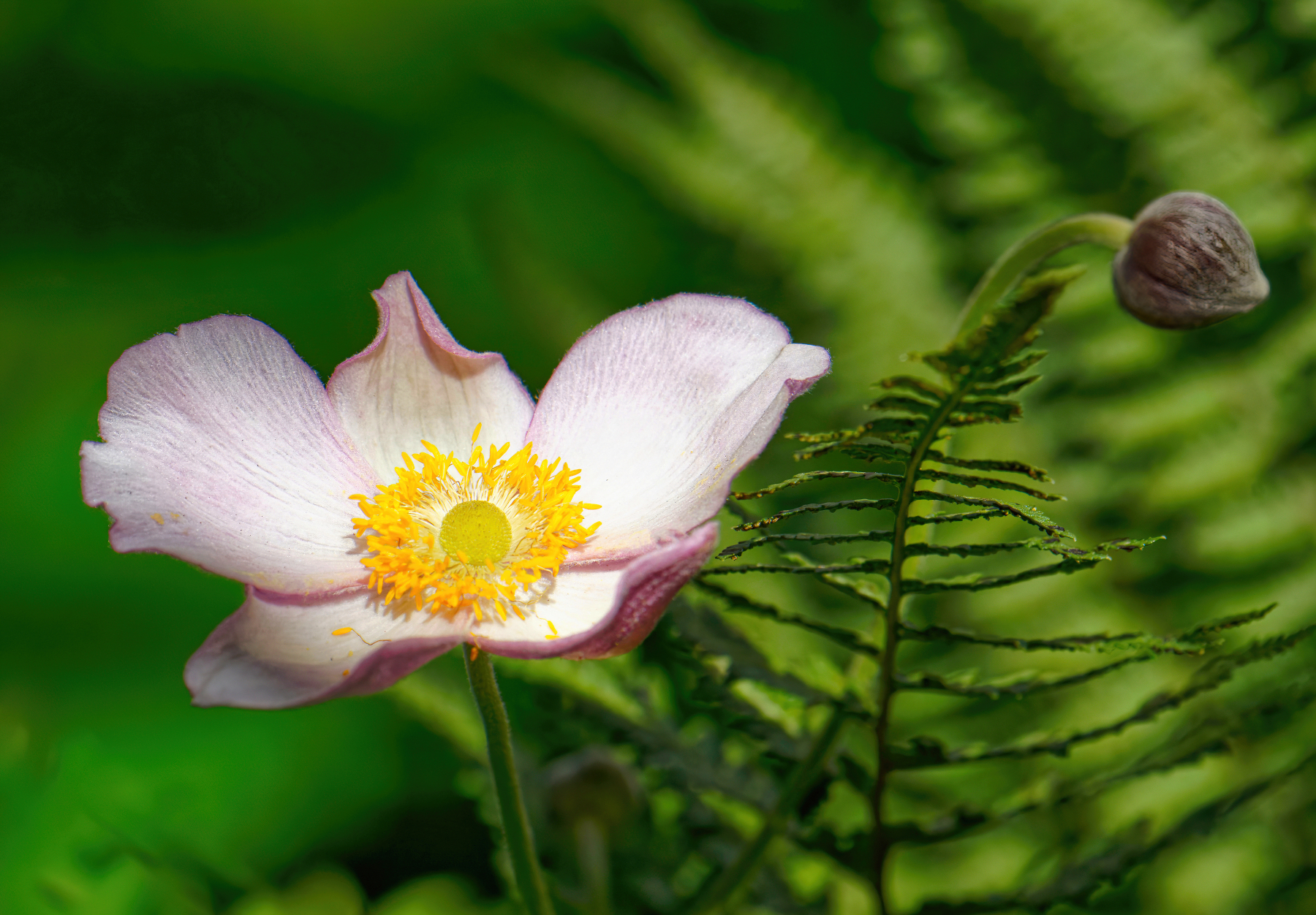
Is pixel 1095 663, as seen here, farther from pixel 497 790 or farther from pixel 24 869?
pixel 24 869

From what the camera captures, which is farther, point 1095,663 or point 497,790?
point 1095,663

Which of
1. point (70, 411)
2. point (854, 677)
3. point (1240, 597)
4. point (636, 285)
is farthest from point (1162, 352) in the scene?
point (70, 411)

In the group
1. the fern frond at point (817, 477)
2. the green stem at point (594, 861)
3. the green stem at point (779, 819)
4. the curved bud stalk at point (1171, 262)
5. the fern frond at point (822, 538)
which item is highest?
the curved bud stalk at point (1171, 262)

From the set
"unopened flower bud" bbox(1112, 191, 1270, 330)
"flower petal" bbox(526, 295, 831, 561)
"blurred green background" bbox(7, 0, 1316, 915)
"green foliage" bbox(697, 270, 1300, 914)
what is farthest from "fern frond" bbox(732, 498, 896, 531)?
"blurred green background" bbox(7, 0, 1316, 915)

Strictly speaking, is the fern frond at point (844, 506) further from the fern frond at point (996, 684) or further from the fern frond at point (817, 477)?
the fern frond at point (996, 684)

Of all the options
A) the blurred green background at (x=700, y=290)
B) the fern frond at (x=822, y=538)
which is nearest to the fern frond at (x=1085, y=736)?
the fern frond at (x=822, y=538)

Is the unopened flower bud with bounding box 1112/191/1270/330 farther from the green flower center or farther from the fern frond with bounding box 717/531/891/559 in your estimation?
the green flower center
